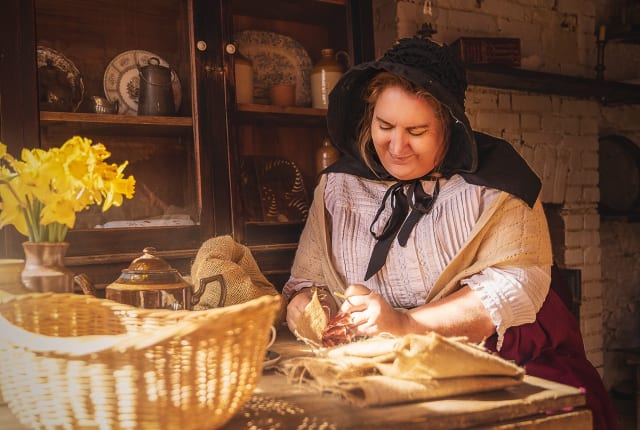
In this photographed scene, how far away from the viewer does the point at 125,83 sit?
6.89 feet

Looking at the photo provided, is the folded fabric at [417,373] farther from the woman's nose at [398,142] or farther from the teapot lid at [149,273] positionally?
the woman's nose at [398,142]

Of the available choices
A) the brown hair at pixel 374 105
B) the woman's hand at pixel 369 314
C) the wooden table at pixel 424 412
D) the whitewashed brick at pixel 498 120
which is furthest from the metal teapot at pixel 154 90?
the whitewashed brick at pixel 498 120

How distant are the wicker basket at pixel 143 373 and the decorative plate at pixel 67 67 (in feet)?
4.68

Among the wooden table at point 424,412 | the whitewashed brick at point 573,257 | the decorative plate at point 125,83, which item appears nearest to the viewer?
the wooden table at point 424,412

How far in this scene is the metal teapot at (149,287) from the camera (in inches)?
42.6

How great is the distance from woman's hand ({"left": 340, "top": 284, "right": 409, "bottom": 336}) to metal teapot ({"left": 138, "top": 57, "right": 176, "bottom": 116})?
1.13 m

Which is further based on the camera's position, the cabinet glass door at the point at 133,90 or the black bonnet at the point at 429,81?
the cabinet glass door at the point at 133,90

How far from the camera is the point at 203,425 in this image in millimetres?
728

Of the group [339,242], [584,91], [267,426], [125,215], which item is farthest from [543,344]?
[584,91]

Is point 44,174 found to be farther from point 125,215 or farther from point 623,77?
point 623,77

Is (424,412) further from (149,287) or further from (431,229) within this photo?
(431,229)

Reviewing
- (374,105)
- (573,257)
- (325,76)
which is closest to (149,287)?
(374,105)

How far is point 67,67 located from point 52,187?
114cm

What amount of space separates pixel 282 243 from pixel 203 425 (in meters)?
1.48
